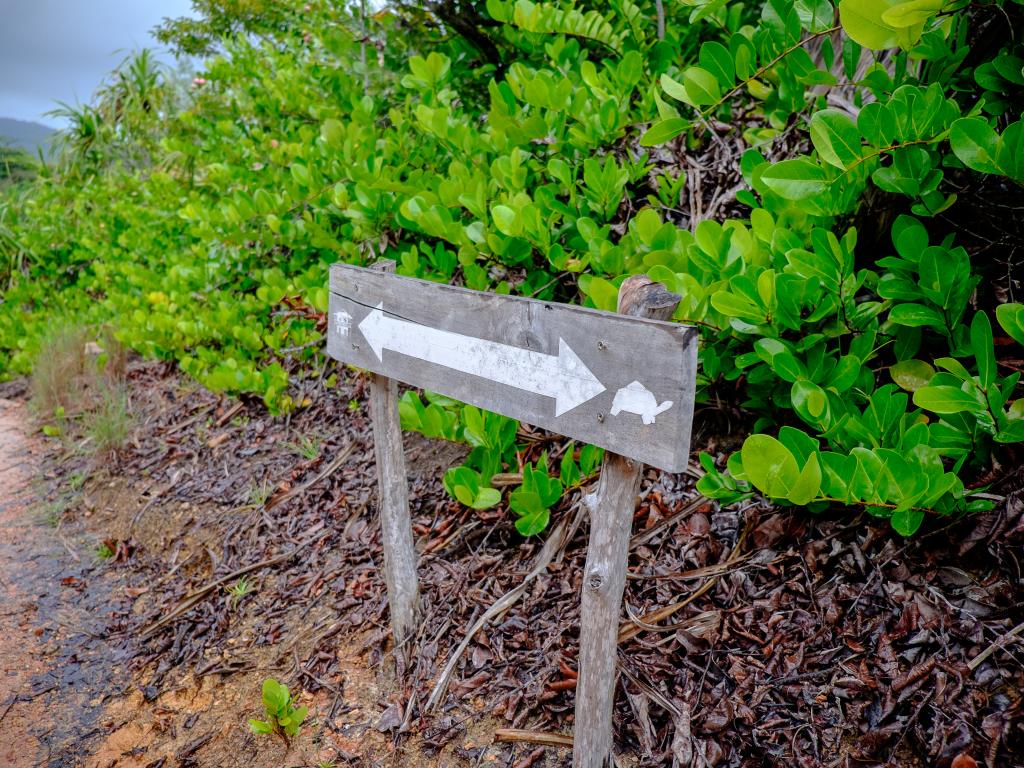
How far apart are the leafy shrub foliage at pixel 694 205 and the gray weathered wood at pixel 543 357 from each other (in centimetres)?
26

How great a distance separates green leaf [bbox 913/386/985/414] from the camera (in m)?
Answer: 1.43

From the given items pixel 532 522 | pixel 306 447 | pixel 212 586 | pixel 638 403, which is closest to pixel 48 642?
pixel 212 586

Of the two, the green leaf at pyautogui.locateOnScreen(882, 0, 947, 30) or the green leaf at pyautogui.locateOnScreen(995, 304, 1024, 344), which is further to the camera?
the green leaf at pyautogui.locateOnScreen(995, 304, 1024, 344)

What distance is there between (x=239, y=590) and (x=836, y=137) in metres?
2.76

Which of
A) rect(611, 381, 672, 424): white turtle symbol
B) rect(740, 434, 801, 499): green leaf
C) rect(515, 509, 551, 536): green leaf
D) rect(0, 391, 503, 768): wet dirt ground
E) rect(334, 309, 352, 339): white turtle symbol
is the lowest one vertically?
rect(0, 391, 503, 768): wet dirt ground

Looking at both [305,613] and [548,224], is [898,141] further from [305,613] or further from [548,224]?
[305,613]

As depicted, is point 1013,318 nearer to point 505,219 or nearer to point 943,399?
point 943,399

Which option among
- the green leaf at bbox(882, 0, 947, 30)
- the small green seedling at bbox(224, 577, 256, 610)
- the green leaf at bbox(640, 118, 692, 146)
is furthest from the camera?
the small green seedling at bbox(224, 577, 256, 610)

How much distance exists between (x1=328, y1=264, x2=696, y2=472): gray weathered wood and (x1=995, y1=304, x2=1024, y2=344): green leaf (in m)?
0.66

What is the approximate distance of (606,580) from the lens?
150cm

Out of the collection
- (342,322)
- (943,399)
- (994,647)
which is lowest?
(994,647)

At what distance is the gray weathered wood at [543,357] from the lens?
4.15 ft

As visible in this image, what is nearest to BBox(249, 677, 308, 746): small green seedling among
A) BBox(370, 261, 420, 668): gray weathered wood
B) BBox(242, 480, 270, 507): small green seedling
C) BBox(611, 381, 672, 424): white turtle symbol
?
BBox(370, 261, 420, 668): gray weathered wood

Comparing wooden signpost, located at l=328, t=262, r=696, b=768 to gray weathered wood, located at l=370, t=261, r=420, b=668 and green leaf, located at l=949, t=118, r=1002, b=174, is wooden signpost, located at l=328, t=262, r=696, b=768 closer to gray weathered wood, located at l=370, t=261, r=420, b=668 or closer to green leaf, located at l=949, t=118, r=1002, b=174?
gray weathered wood, located at l=370, t=261, r=420, b=668
